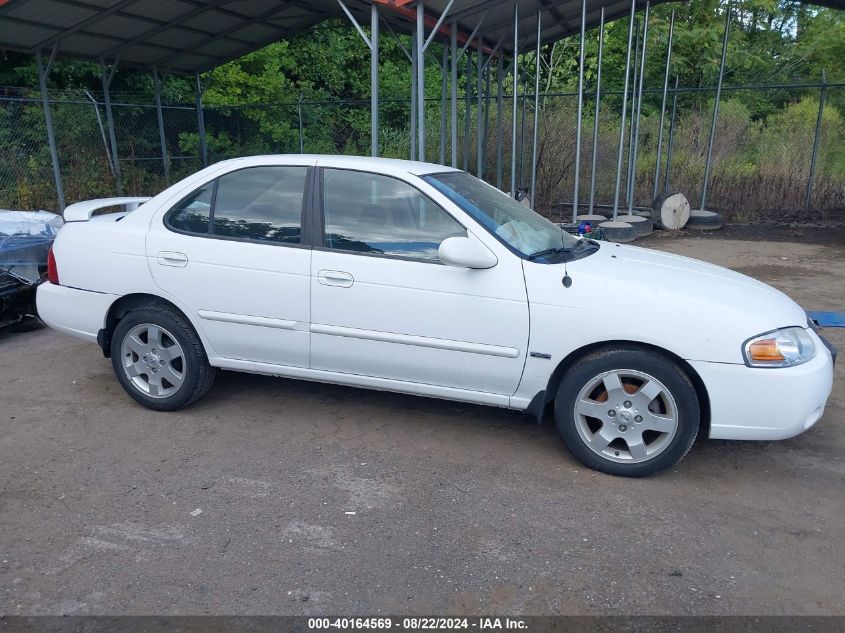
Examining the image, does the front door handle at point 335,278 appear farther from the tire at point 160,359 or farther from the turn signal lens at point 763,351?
the turn signal lens at point 763,351

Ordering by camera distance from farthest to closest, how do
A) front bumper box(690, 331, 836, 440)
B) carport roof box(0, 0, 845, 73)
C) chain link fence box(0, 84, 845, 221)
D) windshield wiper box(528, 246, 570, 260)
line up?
1. chain link fence box(0, 84, 845, 221)
2. carport roof box(0, 0, 845, 73)
3. windshield wiper box(528, 246, 570, 260)
4. front bumper box(690, 331, 836, 440)

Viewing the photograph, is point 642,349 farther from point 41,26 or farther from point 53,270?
point 41,26

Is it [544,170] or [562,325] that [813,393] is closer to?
[562,325]

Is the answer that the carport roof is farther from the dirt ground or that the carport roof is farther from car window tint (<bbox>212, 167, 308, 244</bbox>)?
the dirt ground

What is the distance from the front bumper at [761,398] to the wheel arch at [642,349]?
0.06m

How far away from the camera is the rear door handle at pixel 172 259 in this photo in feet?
15.3

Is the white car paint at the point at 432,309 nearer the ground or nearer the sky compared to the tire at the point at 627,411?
nearer the sky

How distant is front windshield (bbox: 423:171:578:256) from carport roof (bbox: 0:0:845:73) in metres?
4.83

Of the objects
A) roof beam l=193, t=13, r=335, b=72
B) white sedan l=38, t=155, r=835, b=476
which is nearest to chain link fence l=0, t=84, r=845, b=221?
roof beam l=193, t=13, r=335, b=72

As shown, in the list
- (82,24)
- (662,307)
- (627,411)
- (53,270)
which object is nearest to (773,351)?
(662,307)

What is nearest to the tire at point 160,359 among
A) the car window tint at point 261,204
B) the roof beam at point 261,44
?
the car window tint at point 261,204

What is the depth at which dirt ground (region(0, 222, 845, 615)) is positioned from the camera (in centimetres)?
303

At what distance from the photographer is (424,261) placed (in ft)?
13.9

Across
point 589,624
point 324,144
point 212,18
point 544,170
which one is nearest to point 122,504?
point 589,624
